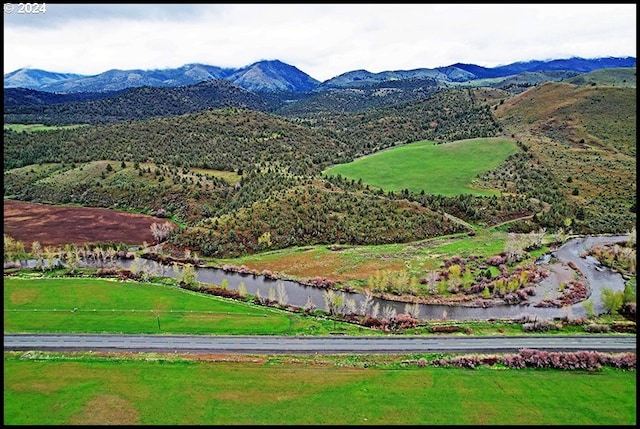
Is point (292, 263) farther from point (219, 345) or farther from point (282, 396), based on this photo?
point (282, 396)

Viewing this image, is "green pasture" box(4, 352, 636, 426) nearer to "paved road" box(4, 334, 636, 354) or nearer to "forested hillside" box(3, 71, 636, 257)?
"paved road" box(4, 334, 636, 354)

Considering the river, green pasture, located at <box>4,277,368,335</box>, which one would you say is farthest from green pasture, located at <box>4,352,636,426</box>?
the river

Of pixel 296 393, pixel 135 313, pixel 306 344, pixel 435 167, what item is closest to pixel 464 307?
pixel 306 344

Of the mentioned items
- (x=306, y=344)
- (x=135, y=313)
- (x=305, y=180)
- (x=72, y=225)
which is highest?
(x=305, y=180)

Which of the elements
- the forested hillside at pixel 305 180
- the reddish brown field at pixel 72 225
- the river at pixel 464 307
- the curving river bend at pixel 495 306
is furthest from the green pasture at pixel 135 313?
the reddish brown field at pixel 72 225

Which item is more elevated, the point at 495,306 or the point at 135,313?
the point at 135,313

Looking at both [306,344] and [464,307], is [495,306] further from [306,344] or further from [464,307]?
[306,344]

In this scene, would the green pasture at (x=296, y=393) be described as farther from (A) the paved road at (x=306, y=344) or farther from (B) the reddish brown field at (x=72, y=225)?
(B) the reddish brown field at (x=72, y=225)

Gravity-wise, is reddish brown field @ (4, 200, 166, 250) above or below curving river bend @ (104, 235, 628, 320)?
above
